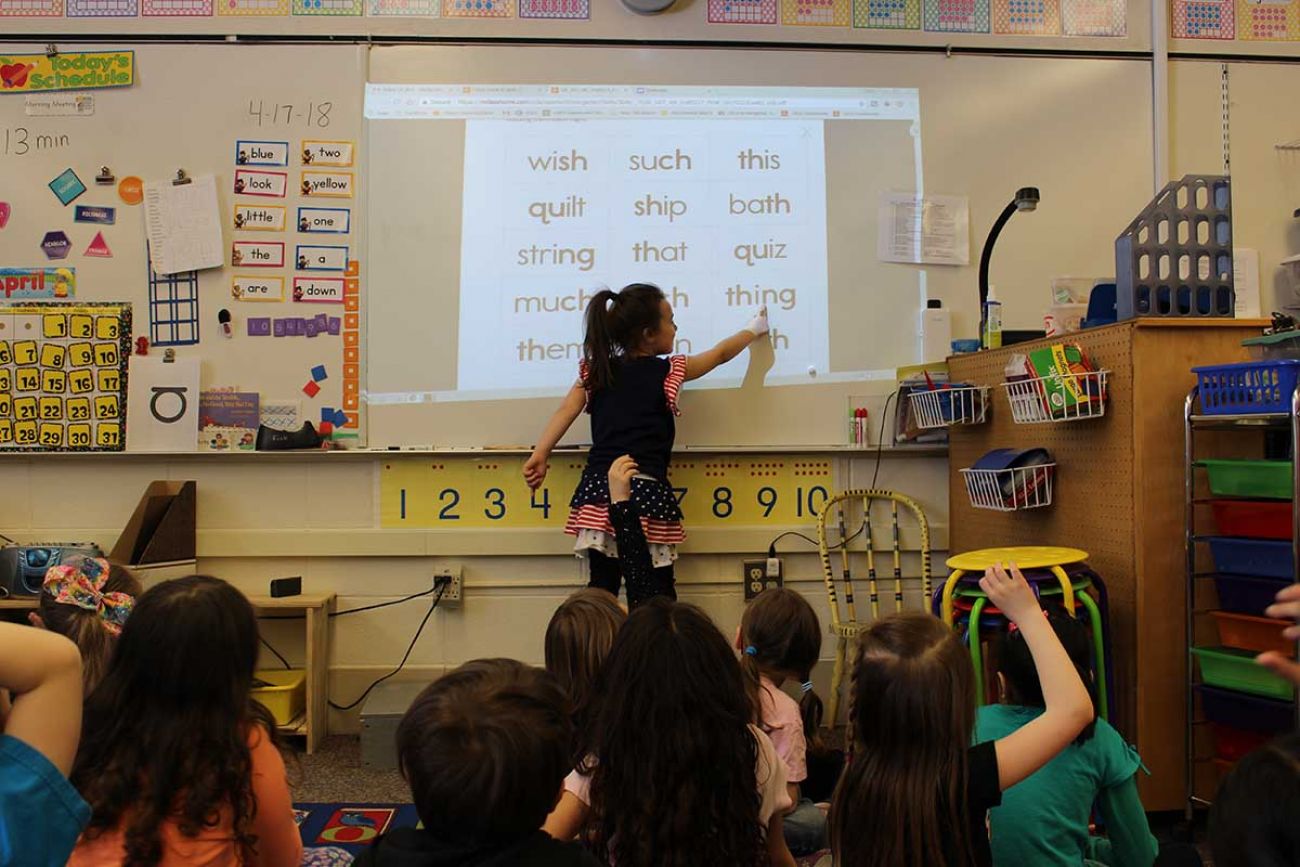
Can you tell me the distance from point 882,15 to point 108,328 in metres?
2.83

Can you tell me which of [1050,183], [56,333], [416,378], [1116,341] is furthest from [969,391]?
[56,333]

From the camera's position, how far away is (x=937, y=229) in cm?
332

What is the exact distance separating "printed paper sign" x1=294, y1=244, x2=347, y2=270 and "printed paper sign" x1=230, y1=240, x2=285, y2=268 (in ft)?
0.20

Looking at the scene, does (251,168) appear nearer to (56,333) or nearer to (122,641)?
(56,333)

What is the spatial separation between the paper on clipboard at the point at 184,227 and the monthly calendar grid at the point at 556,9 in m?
1.20

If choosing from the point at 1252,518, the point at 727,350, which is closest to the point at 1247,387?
the point at 1252,518

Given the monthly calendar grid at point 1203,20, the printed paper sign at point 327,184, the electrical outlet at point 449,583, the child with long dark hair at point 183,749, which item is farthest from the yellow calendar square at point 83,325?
the monthly calendar grid at point 1203,20

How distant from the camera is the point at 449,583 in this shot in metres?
3.21

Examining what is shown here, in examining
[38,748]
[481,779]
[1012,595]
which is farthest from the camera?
[1012,595]

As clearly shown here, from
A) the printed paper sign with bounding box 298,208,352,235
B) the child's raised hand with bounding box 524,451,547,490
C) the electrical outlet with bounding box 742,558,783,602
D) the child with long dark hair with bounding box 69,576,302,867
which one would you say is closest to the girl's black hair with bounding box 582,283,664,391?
the child's raised hand with bounding box 524,451,547,490

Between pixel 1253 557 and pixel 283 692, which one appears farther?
pixel 283 692

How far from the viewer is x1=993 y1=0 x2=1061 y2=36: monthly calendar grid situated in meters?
3.38

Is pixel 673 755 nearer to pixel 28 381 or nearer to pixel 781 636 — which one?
pixel 781 636

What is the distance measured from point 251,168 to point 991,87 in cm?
255
